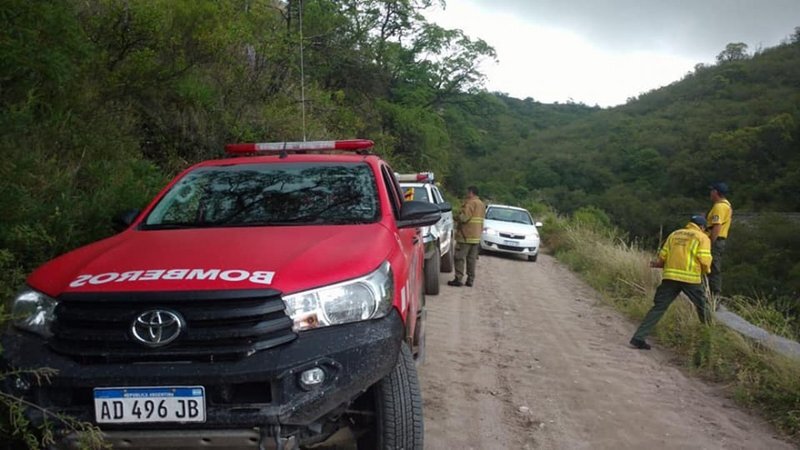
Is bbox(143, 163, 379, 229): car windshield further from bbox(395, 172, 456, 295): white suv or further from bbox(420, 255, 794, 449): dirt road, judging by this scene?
bbox(395, 172, 456, 295): white suv

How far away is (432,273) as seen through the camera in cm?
941

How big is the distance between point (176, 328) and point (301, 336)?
1.69 ft

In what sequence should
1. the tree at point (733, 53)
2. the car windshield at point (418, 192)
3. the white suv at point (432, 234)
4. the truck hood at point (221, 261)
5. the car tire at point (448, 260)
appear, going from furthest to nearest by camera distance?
1. the tree at point (733, 53)
2. the car tire at point (448, 260)
3. the car windshield at point (418, 192)
4. the white suv at point (432, 234)
5. the truck hood at point (221, 261)

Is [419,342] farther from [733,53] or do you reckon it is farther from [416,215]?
[733,53]

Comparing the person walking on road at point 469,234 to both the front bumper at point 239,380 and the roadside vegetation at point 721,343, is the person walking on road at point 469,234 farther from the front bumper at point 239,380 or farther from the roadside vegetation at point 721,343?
the front bumper at point 239,380

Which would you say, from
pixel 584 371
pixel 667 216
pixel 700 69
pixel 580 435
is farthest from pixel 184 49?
pixel 700 69

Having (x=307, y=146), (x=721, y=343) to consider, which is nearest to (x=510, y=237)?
(x=721, y=343)

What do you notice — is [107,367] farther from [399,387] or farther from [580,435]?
[580,435]

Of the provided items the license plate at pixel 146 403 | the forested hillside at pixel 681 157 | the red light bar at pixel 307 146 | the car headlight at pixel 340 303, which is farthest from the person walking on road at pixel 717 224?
the license plate at pixel 146 403

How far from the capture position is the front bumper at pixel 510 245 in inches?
630

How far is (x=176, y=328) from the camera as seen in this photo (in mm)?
2586

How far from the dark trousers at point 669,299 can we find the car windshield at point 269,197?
4365 millimetres

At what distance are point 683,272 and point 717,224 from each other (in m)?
2.16

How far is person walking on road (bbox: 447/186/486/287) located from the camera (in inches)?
413
